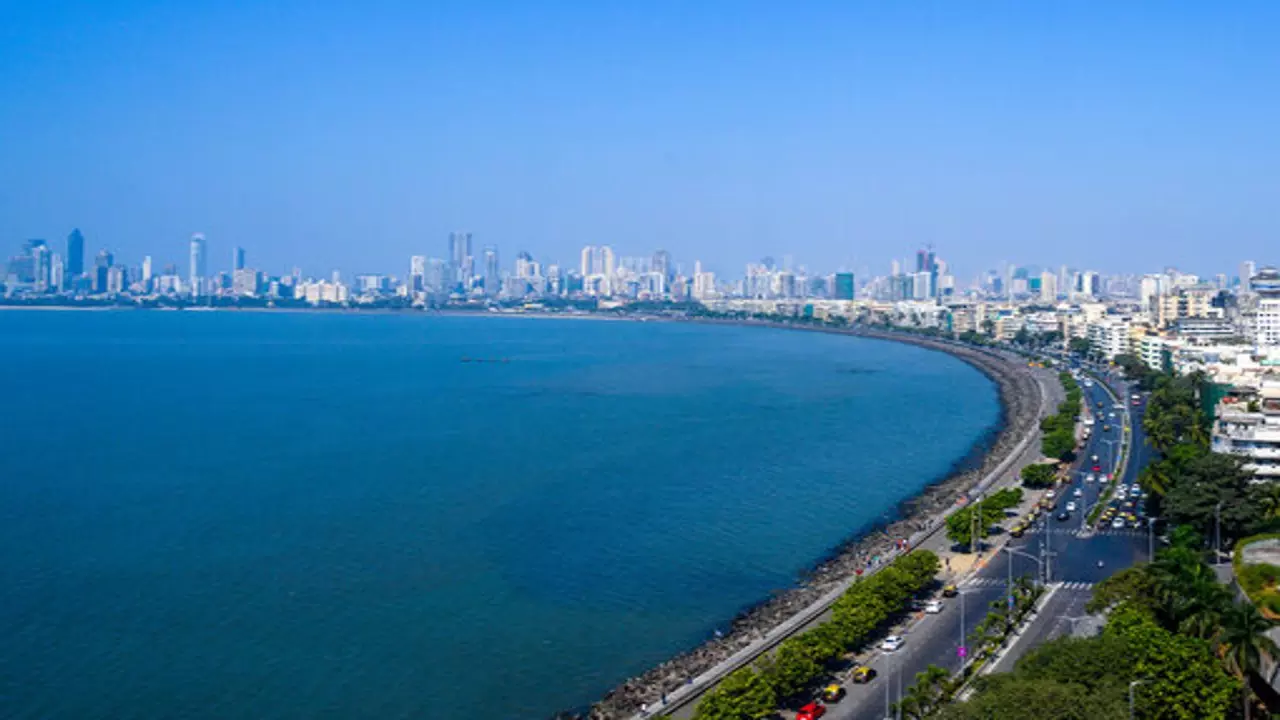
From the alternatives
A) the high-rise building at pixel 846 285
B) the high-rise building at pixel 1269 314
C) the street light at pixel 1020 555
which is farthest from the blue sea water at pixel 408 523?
the high-rise building at pixel 846 285

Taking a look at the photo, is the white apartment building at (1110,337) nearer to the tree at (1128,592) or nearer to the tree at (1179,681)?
the tree at (1128,592)

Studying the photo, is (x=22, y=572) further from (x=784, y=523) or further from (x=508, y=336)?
(x=508, y=336)

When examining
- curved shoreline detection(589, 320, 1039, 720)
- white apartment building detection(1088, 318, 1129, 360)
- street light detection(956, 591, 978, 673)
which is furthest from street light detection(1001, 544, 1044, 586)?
white apartment building detection(1088, 318, 1129, 360)

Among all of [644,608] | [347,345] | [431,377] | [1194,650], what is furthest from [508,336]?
[1194,650]

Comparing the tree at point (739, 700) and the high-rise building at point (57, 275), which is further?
the high-rise building at point (57, 275)

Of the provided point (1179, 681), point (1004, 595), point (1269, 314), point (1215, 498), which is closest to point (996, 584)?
point (1004, 595)
